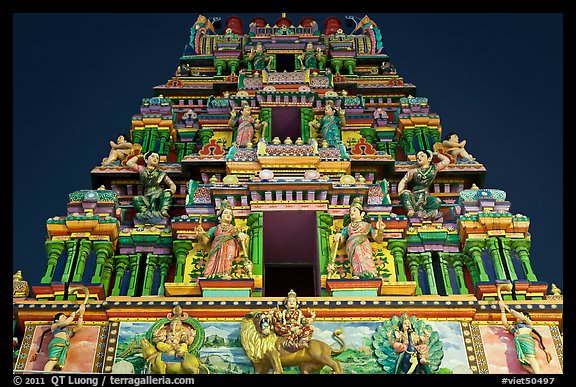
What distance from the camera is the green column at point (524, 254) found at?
20227 millimetres

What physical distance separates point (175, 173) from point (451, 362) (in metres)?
7.97

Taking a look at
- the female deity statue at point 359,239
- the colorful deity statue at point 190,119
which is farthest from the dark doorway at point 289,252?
the colorful deity statue at point 190,119

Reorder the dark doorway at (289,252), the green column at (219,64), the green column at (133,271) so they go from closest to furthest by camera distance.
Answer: the green column at (133,271)
the dark doorway at (289,252)
the green column at (219,64)

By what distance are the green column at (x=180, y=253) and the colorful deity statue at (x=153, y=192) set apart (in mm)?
1178

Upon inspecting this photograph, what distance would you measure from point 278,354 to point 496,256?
4796mm

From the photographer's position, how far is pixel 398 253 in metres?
20.9

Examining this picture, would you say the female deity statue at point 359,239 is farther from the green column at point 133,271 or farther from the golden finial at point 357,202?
the green column at point 133,271

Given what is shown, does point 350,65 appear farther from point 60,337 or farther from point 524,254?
point 60,337

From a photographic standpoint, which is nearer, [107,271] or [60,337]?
[60,337]

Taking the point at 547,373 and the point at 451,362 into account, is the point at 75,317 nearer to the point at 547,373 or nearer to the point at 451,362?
the point at 451,362

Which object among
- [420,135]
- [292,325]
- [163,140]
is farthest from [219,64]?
[292,325]

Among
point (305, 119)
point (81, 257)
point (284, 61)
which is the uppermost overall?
point (284, 61)

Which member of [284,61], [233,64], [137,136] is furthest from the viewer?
[284,61]

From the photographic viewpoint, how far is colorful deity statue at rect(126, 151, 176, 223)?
72.8 ft
